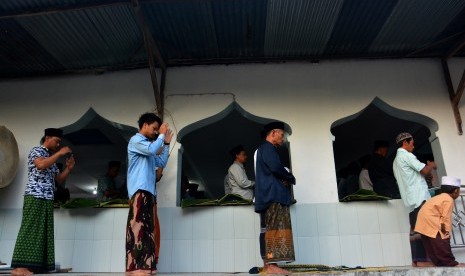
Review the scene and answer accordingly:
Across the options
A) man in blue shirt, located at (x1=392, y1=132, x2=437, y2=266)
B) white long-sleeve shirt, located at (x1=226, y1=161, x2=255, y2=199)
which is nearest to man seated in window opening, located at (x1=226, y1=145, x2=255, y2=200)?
white long-sleeve shirt, located at (x1=226, y1=161, x2=255, y2=199)

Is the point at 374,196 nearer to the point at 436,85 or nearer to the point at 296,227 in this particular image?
the point at 296,227

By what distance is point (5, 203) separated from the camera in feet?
18.0

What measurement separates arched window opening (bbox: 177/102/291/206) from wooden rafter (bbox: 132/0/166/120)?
1.71 ft

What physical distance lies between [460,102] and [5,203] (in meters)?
6.28

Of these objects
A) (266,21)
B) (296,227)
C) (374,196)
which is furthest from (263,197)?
(266,21)

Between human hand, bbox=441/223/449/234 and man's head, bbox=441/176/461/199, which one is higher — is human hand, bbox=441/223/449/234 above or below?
A: below

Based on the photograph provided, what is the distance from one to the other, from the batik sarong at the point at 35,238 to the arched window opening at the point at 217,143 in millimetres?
1623

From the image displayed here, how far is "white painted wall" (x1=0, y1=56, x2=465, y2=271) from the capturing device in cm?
540

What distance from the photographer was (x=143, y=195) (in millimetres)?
3838

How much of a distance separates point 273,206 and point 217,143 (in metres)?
4.49

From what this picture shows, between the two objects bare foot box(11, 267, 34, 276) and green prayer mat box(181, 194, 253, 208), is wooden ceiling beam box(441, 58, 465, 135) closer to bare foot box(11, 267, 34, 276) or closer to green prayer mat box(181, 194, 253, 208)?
green prayer mat box(181, 194, 253, 208)

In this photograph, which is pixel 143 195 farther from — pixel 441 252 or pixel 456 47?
pixel 456 47

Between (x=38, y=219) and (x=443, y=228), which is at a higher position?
(x=38, y=219)

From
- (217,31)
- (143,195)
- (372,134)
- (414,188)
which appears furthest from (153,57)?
(372,134)
